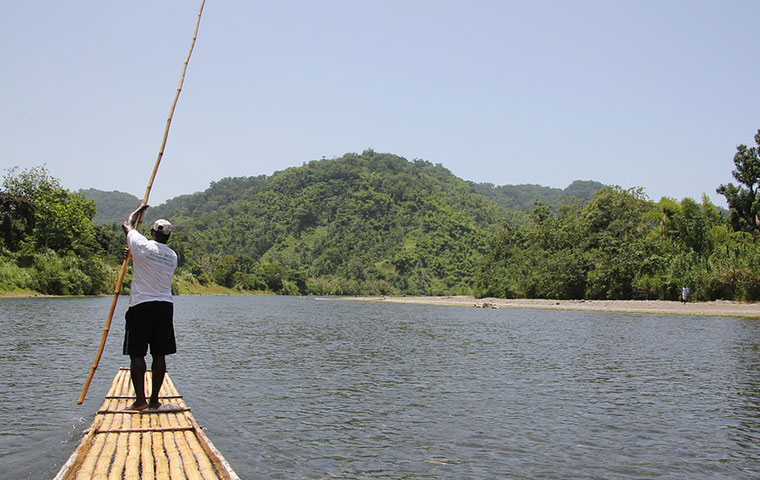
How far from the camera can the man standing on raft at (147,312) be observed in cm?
941

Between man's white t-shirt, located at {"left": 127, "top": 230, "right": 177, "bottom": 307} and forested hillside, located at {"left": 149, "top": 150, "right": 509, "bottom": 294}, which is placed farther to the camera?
forested hillside, located at {"left": 149, "top": 150, "right": 509, "bottom": 294}

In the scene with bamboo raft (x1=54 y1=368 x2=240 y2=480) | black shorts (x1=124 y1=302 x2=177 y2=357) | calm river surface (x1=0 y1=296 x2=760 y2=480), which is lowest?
calm river surface (x1=0 y1=296 x2=760 y2=480)

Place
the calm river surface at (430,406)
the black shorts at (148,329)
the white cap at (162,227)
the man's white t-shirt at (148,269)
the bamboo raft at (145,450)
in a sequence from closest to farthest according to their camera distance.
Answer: the bamboo raft at (145,450)
the calm river surface at (430,406)
the man's white t-shirt at (148,269)
the black shorts at (148,329)
the white cap at (162,227)

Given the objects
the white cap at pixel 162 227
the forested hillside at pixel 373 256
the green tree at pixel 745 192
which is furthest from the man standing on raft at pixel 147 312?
the forested hillside at pixel 373 256

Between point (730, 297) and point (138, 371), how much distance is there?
57.3 m

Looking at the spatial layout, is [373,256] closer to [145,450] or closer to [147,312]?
[147,312]

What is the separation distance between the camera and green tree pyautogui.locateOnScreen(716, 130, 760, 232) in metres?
64.4

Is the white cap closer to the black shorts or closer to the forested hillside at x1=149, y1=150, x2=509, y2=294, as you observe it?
the black shorts

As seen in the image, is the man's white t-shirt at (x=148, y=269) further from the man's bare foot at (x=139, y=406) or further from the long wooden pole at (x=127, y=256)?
the man's bare foot at (x=139, y=406)

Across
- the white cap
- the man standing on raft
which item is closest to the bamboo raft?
the man standing on raft

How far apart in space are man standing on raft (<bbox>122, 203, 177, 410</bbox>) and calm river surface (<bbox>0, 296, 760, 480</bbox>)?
1.55 m

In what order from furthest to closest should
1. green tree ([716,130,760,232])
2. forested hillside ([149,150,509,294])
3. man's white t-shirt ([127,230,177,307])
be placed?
forested hillside ([149,150,509,294]), green tree ([716,130,760,232]), man's white t-shirt ([127,230,177,307])

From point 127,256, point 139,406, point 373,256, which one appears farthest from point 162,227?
point 373,256

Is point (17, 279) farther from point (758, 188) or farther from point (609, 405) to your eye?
point (758, 188)
